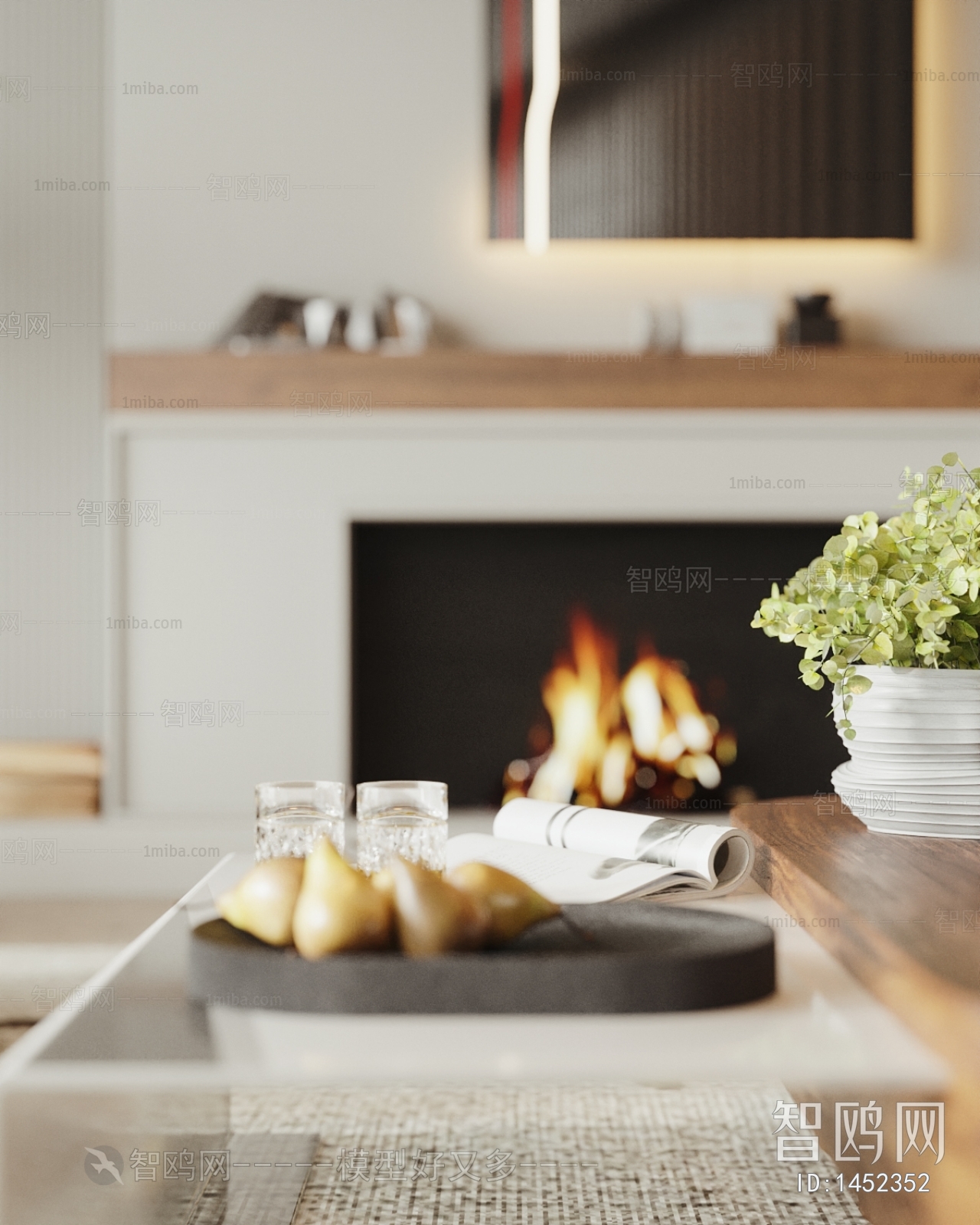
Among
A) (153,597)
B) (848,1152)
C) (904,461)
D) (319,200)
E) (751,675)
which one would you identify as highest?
(319,200)

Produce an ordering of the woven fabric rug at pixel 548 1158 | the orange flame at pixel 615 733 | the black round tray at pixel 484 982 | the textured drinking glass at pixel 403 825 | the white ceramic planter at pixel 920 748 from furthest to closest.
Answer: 1. the orange flame at pixel 615 733
2. the woven fabric rug at pixel 548 1158
3. the white ceramic planter at pixel 920 748
4. the textured drinking glass at pixel 403 825
5. the black round tray at pixel 484 982

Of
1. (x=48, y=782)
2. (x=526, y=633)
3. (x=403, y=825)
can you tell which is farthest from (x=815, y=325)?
(x=403, y=825)

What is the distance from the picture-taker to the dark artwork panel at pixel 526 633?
117 inches

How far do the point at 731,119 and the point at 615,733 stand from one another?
Answer: 1.48m

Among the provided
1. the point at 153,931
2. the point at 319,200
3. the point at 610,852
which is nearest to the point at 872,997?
the point at 610,852

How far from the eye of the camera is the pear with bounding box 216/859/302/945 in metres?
0.79

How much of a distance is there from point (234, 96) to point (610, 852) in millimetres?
2462

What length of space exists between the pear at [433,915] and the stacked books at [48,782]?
217 cm

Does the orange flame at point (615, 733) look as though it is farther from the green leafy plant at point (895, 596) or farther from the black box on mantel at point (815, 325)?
the green leafy plant at point (895, 596)

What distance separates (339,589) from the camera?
2793 millimetres

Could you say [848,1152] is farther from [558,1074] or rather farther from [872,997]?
[558,1074]

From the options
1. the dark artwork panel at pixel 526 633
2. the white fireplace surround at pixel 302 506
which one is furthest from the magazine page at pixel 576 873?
the dark artwork panel at pixel 526 633

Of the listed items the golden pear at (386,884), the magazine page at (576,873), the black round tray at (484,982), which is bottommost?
the magazine page at (576,873)

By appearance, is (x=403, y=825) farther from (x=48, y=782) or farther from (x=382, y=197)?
(x=382, y=197)
